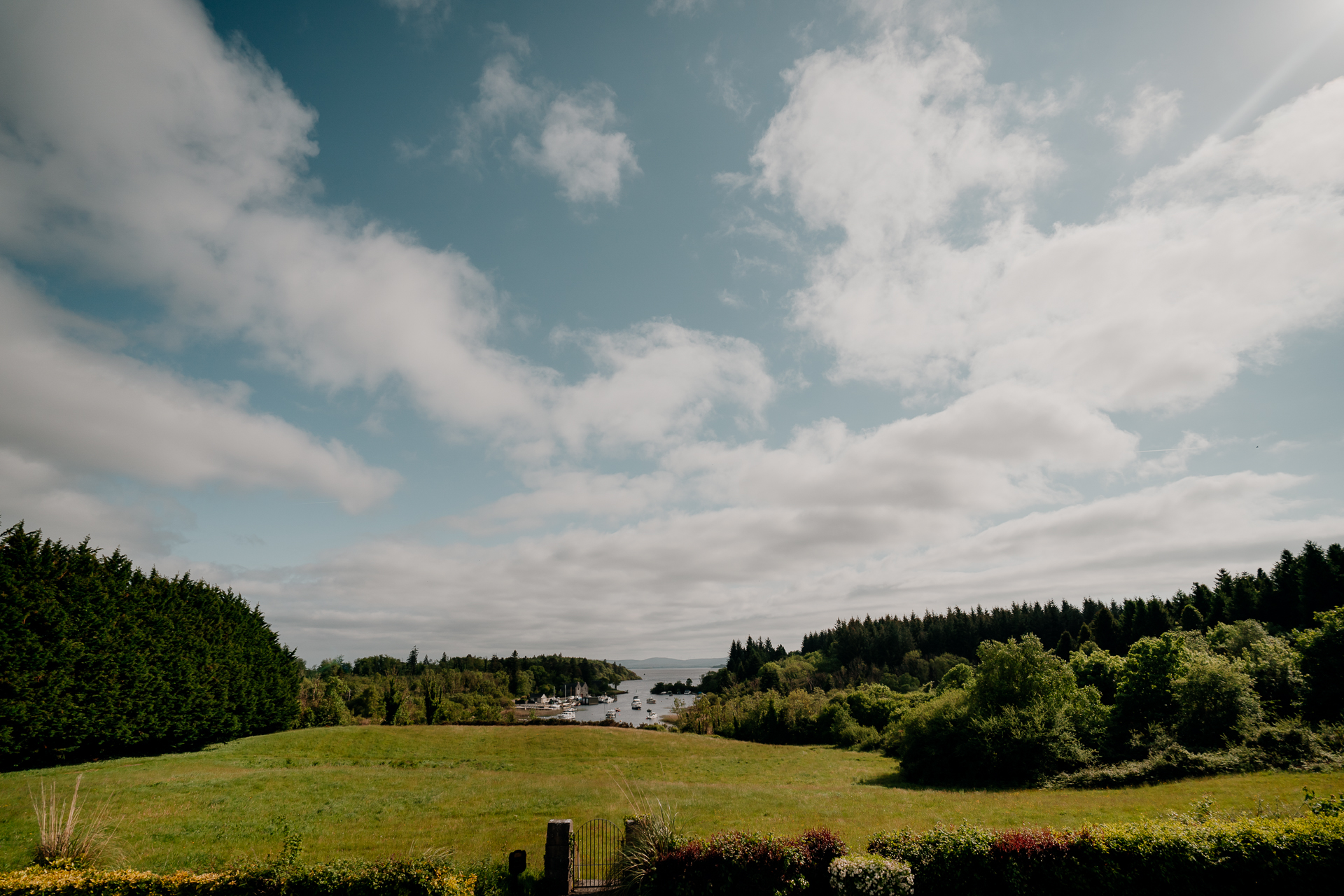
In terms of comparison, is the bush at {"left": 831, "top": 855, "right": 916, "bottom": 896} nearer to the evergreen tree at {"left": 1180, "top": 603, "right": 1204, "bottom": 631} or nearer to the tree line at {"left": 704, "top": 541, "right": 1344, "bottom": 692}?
the tree line at {"left": 704, "top": 541, "right": 1344, "bottom": 692}

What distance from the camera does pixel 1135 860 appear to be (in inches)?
509

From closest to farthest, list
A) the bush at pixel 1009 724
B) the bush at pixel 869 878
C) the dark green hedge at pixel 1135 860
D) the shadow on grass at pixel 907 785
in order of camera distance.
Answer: the bush at pixel 869 878
the dark green hedge at pixel 1135 860
the shadow on grass at pixel 907 785
the bush at pixel 1009 724

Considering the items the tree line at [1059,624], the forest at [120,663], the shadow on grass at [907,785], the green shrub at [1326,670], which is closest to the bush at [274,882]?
the forest at [120,663]

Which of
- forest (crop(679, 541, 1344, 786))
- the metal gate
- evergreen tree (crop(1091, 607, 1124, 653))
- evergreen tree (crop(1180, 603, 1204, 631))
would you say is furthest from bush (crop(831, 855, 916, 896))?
evergreen tree (crop(1091, 607, 1124, 653))

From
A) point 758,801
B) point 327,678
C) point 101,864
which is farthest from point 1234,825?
point 327,678

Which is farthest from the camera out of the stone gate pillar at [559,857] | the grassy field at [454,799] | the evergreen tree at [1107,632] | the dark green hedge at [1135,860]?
the evergreen tree at [1107,632]

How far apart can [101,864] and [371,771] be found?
25067 millimetres

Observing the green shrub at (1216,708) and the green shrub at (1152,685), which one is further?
the green shrub at (1152,685)

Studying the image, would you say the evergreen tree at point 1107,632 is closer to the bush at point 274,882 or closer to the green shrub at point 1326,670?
the green shrub at point 1326,670

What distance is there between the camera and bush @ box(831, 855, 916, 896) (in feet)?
40.2

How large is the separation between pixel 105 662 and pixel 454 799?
26941 mm

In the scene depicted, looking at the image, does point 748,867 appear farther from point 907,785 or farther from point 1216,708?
point 1216,708

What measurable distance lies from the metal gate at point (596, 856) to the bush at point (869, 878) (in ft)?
18.1

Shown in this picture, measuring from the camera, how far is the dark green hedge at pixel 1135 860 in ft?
40.8
